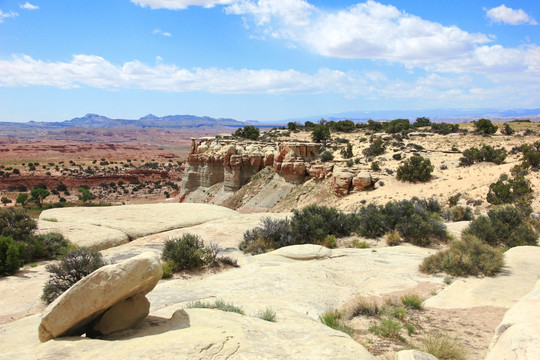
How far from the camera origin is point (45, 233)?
12727 mm

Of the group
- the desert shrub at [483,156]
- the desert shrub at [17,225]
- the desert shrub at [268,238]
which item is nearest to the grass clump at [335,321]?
the desert shrub at [268,238]

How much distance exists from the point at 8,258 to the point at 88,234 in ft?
12.7

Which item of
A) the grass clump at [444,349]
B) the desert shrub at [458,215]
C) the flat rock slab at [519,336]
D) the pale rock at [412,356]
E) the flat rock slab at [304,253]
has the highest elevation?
the flat rock slab at [519,336]

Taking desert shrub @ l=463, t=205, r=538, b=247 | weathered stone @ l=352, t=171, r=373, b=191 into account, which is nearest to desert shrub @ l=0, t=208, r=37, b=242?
desert shrub @ l=463, t=205, r=538, b=247

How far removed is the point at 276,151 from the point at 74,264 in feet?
89.0

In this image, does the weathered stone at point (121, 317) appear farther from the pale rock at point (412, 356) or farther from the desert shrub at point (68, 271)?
the desert shrub at point (68, 271)

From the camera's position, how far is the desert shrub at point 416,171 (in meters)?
25.7

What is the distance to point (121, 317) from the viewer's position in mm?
5055

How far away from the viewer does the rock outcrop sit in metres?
29.2

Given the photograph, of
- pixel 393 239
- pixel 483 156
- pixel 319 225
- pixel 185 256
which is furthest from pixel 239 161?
pixel 185 256

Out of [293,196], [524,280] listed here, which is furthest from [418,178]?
[524,280]

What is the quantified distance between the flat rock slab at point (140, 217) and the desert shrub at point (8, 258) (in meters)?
4.71

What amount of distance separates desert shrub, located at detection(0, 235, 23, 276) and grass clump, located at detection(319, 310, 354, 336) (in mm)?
8393

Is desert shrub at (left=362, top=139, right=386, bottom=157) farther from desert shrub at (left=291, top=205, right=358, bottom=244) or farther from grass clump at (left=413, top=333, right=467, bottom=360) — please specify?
grass clump at (left=413, top=333, right=467, bottom=360)
